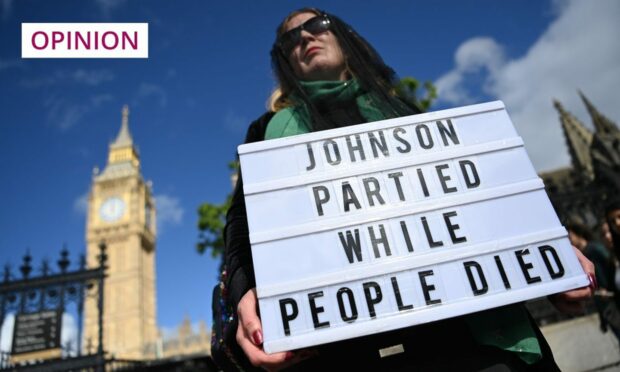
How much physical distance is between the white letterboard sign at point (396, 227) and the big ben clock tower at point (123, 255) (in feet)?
195

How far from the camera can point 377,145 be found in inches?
53.5

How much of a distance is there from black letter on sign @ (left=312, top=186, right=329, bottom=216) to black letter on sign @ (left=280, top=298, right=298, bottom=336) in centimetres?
29

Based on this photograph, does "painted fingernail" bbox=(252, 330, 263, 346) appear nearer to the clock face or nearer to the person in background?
the person in background

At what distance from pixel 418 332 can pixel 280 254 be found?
1.67 ft

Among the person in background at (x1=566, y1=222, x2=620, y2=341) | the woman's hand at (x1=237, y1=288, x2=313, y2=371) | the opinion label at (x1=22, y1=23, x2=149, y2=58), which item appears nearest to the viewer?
the woman's hand at (x1=237, y1=288, x2=313, y2=371)

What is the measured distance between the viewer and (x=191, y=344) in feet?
157

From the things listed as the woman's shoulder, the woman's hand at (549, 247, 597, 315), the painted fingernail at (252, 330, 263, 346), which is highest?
the woman's shoulder

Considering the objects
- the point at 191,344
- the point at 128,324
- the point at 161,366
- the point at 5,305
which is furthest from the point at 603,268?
the point at 128,324

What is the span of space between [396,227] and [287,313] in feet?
1.39

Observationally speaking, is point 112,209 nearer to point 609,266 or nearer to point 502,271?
point 609,266

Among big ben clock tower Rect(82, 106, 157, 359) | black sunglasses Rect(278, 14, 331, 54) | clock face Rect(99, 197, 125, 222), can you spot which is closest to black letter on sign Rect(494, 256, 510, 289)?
black sunglasses Rect(278, 14, 331, 54)

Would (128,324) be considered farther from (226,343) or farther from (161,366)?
(226,343)

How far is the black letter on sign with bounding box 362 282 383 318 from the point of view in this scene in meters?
1.10

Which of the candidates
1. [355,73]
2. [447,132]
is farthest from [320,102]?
[447,132]
